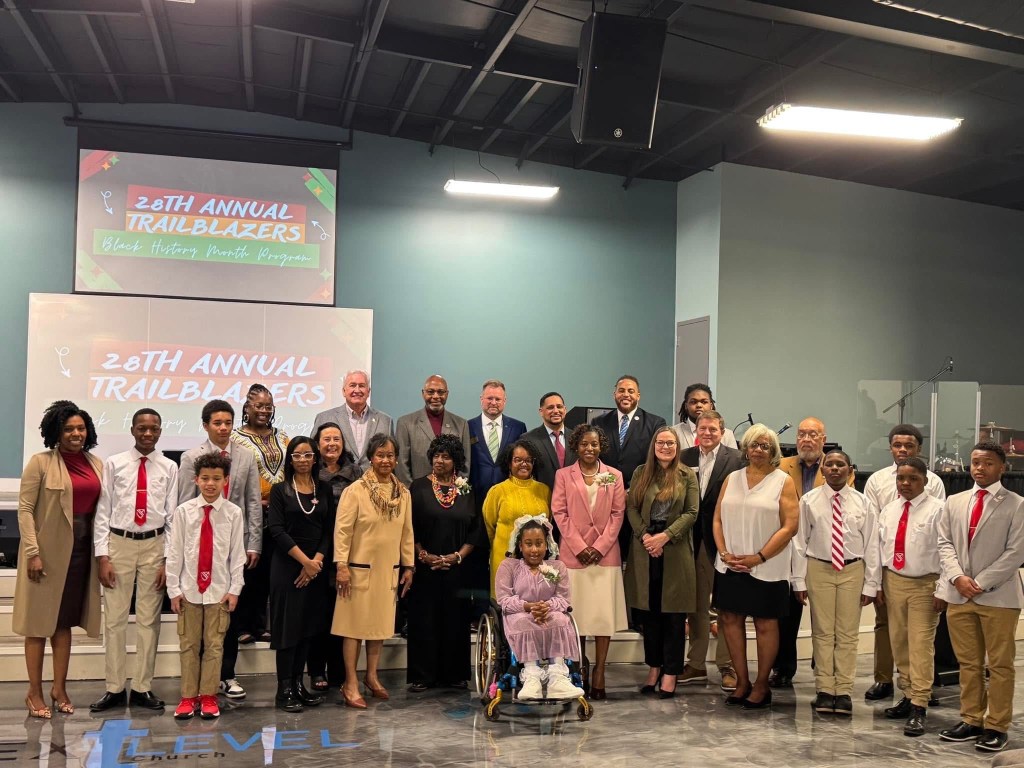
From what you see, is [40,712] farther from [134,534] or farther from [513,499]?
[513,499]

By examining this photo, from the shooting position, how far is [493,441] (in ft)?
20.6

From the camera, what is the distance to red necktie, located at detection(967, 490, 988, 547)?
15.9ft

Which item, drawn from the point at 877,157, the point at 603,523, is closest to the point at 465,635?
the point at 603,523

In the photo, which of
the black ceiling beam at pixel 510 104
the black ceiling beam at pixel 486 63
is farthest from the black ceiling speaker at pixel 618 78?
the black ceiling beam at pixel 510 104

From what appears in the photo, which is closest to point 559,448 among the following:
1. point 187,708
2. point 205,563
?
point 205,563

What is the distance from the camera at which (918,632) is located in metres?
5.18

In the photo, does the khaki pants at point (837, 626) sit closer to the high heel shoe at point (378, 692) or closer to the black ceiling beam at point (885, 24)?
the high heel shoe at point (378, 692)

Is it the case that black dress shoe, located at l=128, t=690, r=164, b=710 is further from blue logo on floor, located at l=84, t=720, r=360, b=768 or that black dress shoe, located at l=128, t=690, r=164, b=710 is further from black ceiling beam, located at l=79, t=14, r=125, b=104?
black ceiling beam, located at l=79, t=14, r=125, b=104

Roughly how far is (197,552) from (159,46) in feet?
17.4

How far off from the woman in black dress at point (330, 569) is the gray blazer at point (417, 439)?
51cm

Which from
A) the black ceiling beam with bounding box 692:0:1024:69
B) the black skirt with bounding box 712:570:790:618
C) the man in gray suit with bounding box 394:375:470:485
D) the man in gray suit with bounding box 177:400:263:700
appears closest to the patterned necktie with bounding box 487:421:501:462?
the man in gray suit with bounding box 394:375:470:485

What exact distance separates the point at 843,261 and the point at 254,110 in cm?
663

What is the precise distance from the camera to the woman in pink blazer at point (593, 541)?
5.47 m

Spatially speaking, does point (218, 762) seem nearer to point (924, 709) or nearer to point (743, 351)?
point (924, 709)
